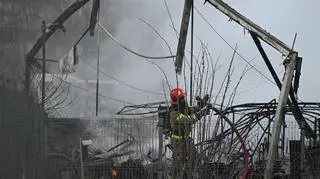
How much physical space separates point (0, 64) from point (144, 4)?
21781 mm

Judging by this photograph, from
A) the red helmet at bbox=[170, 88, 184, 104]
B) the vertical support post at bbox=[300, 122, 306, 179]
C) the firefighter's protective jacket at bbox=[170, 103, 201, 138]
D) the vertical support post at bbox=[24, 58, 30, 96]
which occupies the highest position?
the vertical support post at bbox=[24, 58, 30, 96]

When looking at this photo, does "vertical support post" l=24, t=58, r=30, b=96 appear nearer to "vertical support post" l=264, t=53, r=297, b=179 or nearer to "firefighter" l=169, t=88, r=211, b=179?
"firefighter" l=169, t=88, r=211, b=179

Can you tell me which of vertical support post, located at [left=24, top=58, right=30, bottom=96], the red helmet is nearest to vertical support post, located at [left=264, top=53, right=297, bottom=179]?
the red helmet

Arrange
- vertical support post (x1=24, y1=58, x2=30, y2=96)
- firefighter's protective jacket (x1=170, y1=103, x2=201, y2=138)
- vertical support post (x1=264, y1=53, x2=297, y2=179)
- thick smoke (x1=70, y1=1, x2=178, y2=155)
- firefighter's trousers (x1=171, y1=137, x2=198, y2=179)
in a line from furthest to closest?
thick smoke (x1=70, y1=1, x2=178, y2=155)
vertical support post (x1=24, y1=58, x2=30, y2=96)
vertical support post (x1=264, y1=53, x2=297, y2=179)
firefighter's protective jacket (x1=170, y1=103, x2=201, y2=138)
firefighter's trousers (x1=171, y1=137, x2=198, y2=179)

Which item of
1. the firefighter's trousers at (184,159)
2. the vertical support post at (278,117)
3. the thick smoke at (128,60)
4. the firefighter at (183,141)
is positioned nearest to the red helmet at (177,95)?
the firefighter at (183,141)

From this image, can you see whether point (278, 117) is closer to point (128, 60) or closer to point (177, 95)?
point (177, 95)

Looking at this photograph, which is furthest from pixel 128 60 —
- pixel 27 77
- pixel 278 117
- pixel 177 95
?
pixel 177 95

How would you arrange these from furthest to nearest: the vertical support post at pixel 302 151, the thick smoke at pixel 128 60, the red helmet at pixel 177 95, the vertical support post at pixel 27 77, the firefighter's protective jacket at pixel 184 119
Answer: the thick smoke at pixel 128 60 < the vertical support post at pixel 302 151 < the vertical support post at pixel 27 77 < the red helmet at pixel 177 95 < the firefighter's protective jacket at pixel 184 119

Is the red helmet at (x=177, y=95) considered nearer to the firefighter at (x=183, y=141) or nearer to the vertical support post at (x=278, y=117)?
the firefighter at (x=183, y=141)

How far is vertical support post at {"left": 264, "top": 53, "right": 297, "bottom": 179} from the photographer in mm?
9555

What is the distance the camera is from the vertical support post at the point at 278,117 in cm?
955

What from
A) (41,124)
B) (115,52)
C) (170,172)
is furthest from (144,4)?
(170,172)

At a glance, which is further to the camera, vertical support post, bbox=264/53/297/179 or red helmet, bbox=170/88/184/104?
vertical support post, bbox=264/53/297/179

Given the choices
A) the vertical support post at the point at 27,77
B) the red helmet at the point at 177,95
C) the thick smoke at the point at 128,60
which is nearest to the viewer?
the red helmet at the point at 177,95
